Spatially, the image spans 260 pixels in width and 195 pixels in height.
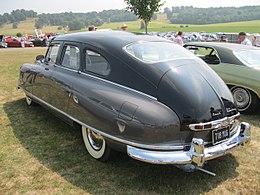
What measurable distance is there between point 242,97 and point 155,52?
290 cm

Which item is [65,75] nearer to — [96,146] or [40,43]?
[96,146]

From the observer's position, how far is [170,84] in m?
3.07

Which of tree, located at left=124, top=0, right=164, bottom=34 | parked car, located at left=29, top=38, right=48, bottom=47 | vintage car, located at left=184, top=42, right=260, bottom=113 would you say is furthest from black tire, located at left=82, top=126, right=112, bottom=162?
parked car, located at left=29, top=38, right=48, bottom=47

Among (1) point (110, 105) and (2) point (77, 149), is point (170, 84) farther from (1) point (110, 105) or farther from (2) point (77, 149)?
(2) point (77, 149)

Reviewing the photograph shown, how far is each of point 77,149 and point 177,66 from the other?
1859 mm

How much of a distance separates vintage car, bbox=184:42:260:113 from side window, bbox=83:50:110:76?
3.21 m

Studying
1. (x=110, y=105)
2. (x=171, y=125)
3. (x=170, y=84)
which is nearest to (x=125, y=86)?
(x=110, y=105)

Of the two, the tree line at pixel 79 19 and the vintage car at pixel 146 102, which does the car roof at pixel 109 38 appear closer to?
the vintage car at pixel 146 102

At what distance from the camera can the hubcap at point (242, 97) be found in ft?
18.2

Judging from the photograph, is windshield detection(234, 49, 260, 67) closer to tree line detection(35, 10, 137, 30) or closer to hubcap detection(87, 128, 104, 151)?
hubcap detection(87, 128, 104, 151)

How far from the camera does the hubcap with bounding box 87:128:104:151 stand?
3521 mm

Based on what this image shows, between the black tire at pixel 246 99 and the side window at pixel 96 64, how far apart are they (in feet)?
10.8

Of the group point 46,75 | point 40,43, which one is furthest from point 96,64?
point 40,43

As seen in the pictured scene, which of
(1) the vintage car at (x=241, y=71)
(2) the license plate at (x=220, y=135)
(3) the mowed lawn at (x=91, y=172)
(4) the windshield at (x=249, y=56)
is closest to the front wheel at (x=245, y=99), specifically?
(1) the vintage car at (x=241, y=71)
